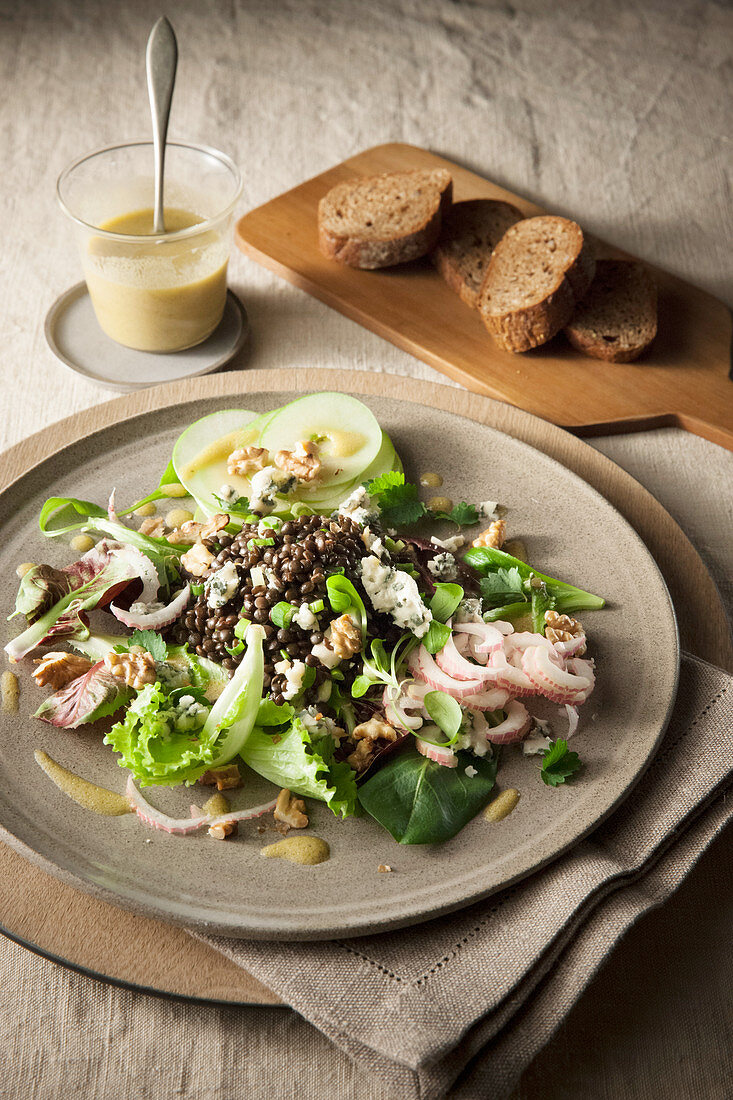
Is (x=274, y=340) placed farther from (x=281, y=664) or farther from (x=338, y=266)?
(x=281, y=664)

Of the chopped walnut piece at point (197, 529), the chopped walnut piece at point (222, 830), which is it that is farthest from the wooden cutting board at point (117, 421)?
the chopped walnut piece at point (197, 529)

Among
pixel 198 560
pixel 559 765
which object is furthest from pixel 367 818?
pixel 198 560

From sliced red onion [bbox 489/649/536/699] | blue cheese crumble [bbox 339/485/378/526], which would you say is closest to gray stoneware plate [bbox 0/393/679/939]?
sliced red onion [bbox 489/649/536/699]

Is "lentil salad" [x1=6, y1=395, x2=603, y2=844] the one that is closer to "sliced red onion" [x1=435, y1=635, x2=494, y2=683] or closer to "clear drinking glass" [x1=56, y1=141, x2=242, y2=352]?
"sliced red onion" [x1=435, y1=635, x2=494, y2=683]

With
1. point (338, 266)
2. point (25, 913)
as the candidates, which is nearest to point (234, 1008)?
point (25, 913)

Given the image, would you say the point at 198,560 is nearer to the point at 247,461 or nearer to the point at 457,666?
the point at 247,461

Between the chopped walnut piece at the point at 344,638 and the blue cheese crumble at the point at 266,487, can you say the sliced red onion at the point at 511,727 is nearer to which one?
the chopped walnut piece at the point at 344,638
